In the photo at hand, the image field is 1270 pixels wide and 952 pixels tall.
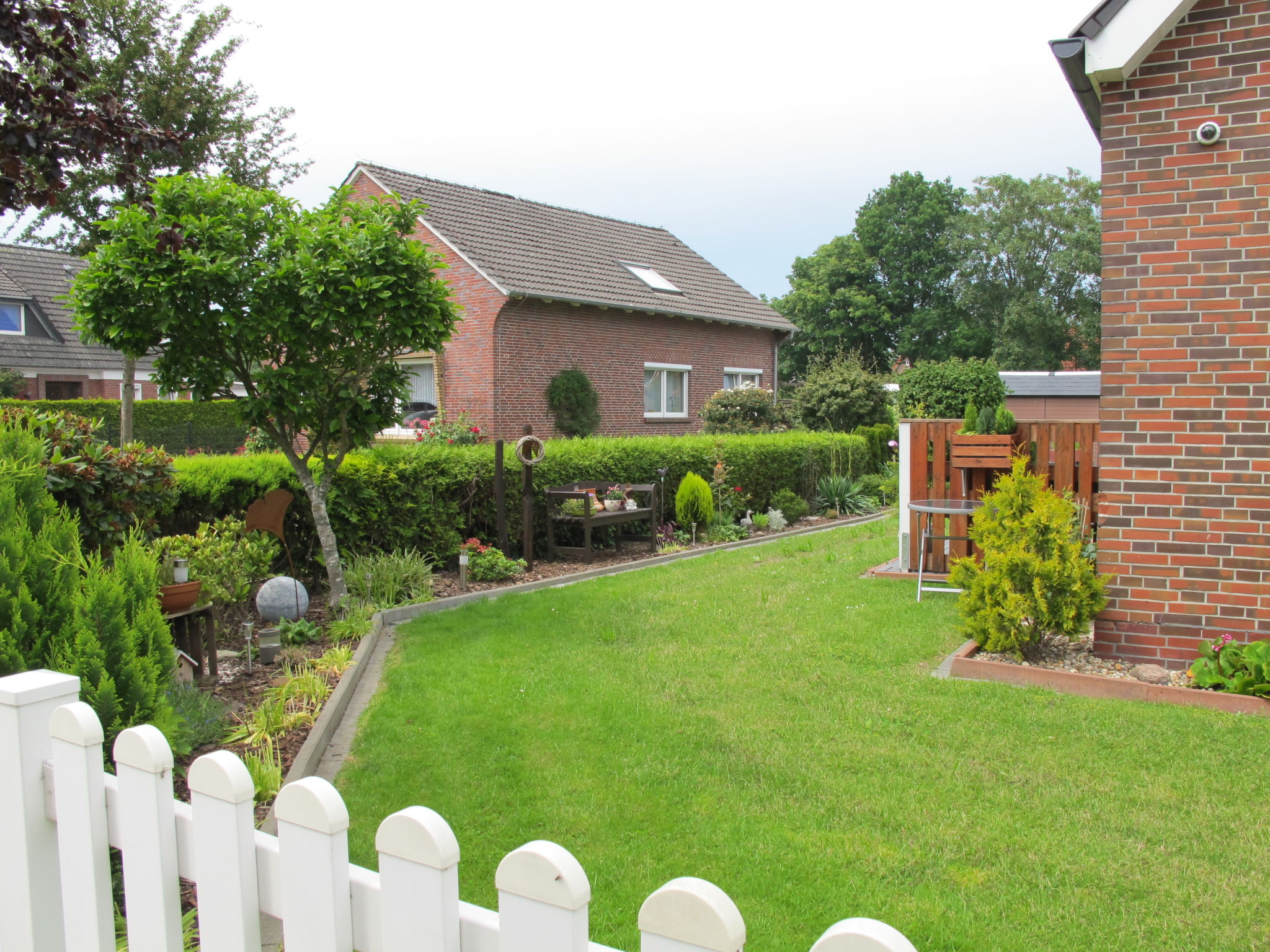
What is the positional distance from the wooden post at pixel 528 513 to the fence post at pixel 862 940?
8858mm

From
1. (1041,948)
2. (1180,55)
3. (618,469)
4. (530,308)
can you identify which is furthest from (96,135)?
(530,308)

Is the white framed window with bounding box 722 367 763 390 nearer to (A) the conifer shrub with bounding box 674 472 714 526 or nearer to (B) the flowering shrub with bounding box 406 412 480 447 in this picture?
(B) the flowering shrub with bounding box 406 412 480 447

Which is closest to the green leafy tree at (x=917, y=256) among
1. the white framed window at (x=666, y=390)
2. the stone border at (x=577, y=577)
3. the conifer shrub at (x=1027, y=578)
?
the white framed window at (x=666, y=390)

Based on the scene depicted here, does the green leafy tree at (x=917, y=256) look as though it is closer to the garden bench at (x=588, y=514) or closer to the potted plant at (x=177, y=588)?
the garden bench at (x=588, y=514)

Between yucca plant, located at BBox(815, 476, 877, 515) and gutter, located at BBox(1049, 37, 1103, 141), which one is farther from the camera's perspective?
yucca plant, located at BBox(815, 476, 877, 515)

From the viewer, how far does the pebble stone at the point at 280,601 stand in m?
6.95

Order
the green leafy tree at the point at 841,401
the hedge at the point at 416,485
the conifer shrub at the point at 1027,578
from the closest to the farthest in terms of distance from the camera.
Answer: the conifer shrub at the point at 1027,578, the hedge at the point at 416,485, the green leafy tree at the point at 841,401

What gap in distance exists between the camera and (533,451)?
10086mm

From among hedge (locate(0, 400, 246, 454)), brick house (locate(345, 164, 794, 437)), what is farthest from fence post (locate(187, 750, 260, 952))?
hedge (locate(0, 400, 246, 454))

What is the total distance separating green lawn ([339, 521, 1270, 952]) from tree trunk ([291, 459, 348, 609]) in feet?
4.57

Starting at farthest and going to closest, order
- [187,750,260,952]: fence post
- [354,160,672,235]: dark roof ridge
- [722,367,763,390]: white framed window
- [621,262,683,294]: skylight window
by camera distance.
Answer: [722,367,763,390]: white framed window
[621,262,683,294]: skylight window
[354,160,672,235]: dark roof ridge
[187,750,260,952]: fence post

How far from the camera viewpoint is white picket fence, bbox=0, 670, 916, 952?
1.08m

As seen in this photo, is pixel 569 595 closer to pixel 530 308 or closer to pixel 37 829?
pixel 37 829

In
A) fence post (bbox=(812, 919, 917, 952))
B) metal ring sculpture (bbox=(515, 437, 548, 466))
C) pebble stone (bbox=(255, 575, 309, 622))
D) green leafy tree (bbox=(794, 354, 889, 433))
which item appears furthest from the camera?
green leafy tree (bbox=(794, 354, 889, 433))
